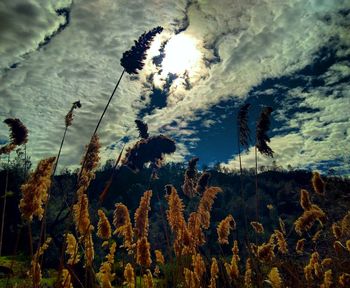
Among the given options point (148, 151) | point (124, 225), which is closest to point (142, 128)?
point (148, 151)

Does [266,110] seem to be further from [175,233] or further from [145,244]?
[145,244]

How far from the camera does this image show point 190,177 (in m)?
7.98

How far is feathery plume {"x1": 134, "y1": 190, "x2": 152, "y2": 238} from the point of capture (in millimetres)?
4897

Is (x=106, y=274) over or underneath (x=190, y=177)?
underneath

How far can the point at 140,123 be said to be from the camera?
7152mm

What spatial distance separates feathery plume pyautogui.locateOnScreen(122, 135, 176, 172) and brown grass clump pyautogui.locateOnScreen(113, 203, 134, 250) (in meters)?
0.97

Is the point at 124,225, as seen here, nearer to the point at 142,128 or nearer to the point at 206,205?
the point at 206,205

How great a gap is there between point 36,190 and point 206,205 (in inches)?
154

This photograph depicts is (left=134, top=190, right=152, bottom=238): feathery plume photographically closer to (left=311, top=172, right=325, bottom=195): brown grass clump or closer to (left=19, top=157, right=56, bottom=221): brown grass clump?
(left=19, top=157, right=56, bottom=221): brown grass clump

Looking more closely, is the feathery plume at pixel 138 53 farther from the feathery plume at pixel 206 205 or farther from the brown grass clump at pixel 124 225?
the feathery plume at pixel 206 205

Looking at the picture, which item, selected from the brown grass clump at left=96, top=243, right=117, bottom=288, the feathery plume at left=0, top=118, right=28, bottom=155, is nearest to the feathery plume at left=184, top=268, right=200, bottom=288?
the brown grass clump at left=96, top=243, right=117, bottom=288

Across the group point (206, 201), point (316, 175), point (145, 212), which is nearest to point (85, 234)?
point (145, 212)

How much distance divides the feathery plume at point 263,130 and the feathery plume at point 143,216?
6.81 feet

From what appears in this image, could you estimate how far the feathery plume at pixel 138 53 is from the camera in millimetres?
4547
